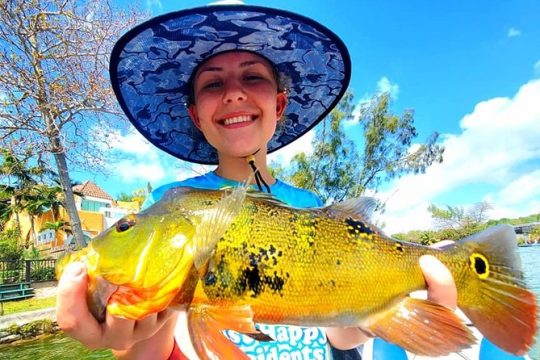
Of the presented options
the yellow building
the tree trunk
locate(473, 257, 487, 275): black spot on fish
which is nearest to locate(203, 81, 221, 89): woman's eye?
locate(473, 257, 487, 275): black spot on fish

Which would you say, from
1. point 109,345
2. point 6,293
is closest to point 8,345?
point 6,293

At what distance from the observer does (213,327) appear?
113 cm

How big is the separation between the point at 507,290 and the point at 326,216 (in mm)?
634

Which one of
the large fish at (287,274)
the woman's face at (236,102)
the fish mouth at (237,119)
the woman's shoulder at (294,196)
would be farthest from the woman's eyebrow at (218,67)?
the large fish at (287,274)

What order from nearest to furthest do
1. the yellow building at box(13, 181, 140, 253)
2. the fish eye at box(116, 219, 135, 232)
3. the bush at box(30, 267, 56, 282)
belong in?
the fish eye at box(116, 219, 135, 232) < the bush at box(30, 267, 56, 282) < the yellow building at box(13, 181, 140, 253)

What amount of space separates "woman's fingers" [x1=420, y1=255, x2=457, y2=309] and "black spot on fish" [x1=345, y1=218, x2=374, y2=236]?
198mm

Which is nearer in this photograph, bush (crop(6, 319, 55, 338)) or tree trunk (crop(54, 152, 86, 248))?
bush (crop(6, 319, 55, 338))

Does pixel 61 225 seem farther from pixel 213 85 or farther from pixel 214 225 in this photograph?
pixel 214 225

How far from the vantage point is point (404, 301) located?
1.34 m

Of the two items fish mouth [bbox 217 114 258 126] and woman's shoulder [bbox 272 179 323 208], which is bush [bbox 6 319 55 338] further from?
fish mouth [bbox 217 114 258 126]

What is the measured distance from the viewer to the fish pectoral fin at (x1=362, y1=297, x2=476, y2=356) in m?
1.28

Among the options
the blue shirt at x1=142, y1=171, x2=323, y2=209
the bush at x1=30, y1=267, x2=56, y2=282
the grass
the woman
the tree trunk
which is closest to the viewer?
the woman

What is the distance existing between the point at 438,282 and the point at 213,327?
0.72 metres

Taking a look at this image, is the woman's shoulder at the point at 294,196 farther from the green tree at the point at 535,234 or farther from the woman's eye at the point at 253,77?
the green tree at the point at 535,234
